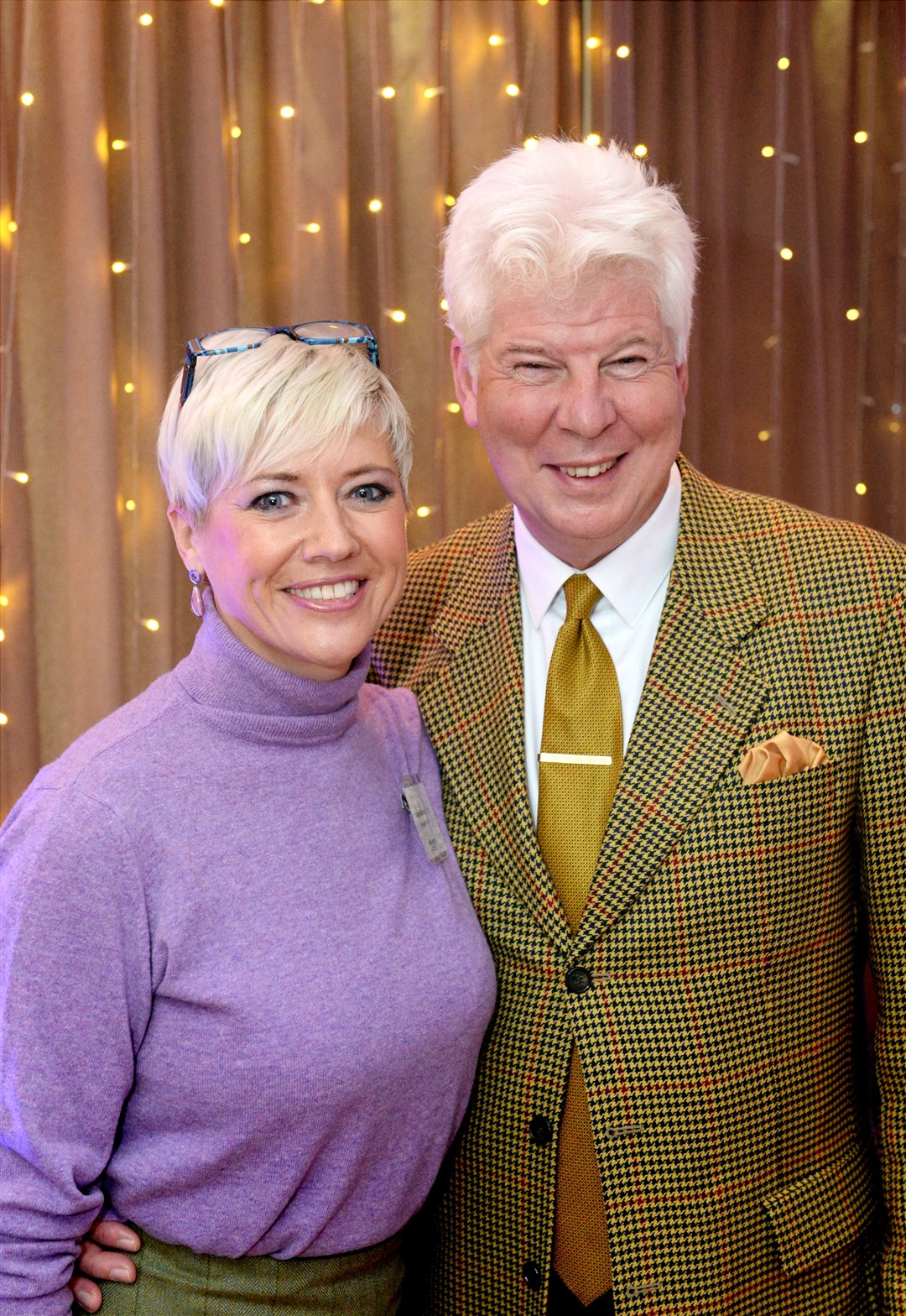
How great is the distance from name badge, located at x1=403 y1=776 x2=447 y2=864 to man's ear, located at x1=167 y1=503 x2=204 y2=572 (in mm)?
370

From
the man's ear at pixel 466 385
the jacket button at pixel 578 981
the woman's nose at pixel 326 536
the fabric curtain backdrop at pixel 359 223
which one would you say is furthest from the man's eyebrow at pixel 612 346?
the fabric curtain backdrop at pixel 359 223

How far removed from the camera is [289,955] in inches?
54.4

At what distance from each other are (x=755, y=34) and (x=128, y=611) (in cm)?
200

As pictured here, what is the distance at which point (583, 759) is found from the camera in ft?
5.29

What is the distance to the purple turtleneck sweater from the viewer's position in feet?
4.32

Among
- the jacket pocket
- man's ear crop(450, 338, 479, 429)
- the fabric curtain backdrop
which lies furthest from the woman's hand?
the fabric curtain backdrop

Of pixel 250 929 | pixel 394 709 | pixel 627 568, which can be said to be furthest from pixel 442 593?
pixel 250 929

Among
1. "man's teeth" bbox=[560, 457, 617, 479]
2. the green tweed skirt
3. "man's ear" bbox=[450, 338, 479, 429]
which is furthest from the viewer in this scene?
"man's ear" bbox=[450, 338, 479, 429]

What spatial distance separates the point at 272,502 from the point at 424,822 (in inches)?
16.8

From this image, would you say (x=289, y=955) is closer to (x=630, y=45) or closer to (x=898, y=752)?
(x=898, y=752)

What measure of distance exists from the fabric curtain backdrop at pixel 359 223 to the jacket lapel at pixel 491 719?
1006 millimetres

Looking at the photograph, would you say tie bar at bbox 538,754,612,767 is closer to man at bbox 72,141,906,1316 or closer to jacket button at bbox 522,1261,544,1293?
man at bbox 72,141,906,1316

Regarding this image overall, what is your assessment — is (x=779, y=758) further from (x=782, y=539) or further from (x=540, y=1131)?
(x=540, y=1131)

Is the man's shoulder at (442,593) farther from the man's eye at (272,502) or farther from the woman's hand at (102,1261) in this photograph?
the woman's hand at (102,1261)
